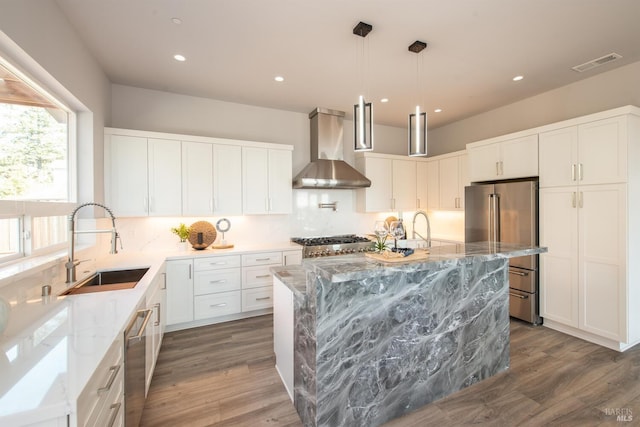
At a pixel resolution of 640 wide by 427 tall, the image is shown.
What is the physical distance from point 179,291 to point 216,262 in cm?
51

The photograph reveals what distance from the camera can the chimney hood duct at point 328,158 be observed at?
403 cm

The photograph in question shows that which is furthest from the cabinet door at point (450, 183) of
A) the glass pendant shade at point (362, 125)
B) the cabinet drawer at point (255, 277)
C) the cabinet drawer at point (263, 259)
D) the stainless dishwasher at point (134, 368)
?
the stainless dishwasher at point (134, 368)

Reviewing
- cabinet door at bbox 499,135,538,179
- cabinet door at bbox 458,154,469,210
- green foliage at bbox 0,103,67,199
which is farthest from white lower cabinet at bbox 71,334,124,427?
cabinet door at bbox 458,154,469,210

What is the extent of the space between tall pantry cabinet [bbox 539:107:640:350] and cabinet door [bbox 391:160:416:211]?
1988 mm

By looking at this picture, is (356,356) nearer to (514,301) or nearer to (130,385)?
(130,385)

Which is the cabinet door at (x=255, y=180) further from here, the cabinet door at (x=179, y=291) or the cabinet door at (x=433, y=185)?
the cabinet door at (x=433, y=185)

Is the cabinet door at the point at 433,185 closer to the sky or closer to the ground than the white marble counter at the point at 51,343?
closer to the sky

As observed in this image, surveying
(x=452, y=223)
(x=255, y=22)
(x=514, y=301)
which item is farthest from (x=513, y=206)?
(x=255, y=22)

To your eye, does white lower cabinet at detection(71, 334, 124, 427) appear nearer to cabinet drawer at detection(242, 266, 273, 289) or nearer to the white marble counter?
the white marble counter

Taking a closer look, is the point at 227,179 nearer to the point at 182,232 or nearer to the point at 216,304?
the point at 182,232

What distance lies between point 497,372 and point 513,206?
2.01 meters

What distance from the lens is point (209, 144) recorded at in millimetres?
3539

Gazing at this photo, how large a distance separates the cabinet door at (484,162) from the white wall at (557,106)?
67cm

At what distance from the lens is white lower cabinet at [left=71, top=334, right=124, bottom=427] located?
919mm
